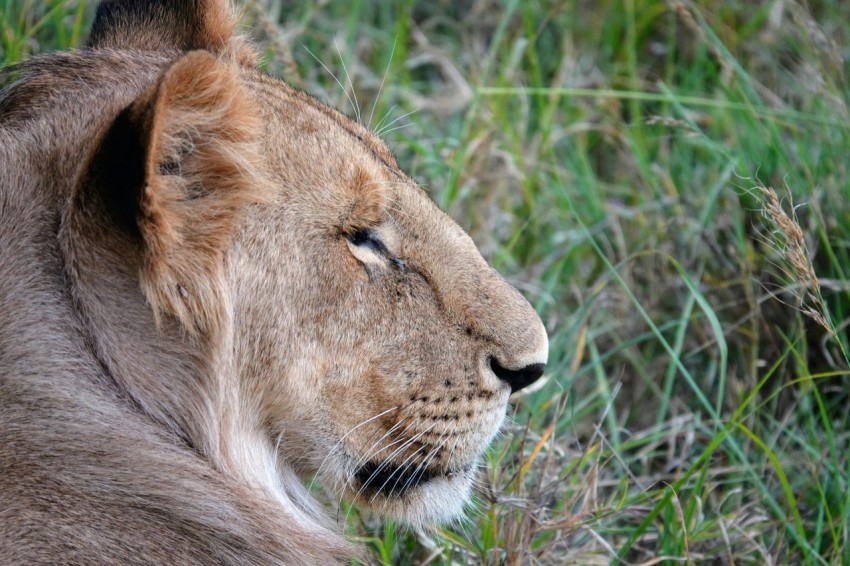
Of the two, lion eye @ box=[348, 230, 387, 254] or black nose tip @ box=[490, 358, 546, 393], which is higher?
lion eye @ box=[348, 230, 387, 254]

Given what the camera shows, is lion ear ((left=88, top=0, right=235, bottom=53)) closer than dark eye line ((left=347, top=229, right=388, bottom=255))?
No

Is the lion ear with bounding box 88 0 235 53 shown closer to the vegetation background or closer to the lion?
the lion

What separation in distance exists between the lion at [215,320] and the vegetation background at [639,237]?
1.48 feet

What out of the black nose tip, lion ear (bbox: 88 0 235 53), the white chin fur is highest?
lion ear (bbox: 88 0 235 53)

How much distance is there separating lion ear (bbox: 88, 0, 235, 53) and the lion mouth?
1.18 meters

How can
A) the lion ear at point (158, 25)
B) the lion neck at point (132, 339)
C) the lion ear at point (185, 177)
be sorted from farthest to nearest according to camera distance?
the lion ear at point (158, 25) → the lion neck at point (132, 339) → the lion ear at point (185, 177)

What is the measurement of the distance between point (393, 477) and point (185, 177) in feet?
2.99

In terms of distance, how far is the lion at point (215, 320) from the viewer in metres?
2.10

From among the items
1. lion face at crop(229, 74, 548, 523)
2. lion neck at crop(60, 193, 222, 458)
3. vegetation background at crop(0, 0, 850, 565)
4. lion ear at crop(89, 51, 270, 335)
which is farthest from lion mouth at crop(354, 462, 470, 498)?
lion ear at crop(89, 51, 270, 335)

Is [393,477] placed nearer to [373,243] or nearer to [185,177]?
[373,243]

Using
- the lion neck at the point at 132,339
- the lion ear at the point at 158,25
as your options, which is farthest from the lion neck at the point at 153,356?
the lion ear at the point at 158,25

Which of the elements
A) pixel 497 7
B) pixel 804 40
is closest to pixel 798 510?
pixel 804 40

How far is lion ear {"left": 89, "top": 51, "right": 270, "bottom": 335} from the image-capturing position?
204 centimetres

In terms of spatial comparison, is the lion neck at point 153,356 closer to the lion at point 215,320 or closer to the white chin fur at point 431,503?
the lion at point 215,320
